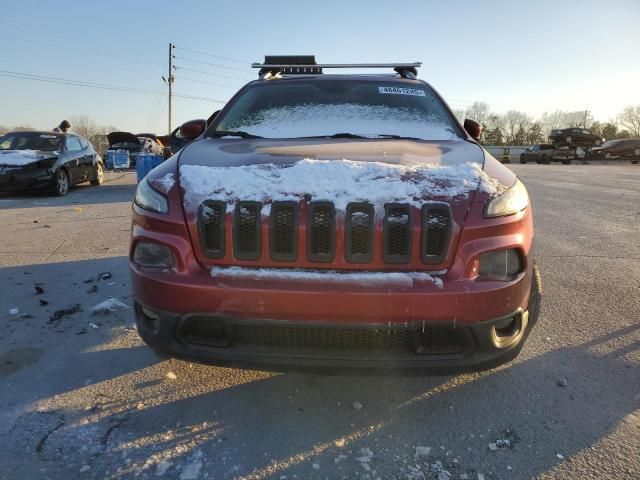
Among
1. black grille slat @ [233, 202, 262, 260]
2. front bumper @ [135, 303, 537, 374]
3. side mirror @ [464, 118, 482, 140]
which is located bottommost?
front bumper @ [135, 303, 537, 374]

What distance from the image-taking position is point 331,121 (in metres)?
3.30

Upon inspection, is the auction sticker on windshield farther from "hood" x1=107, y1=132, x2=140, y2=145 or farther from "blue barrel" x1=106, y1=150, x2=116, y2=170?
"hood" x1=107, y1=132, x2=140, y2=145

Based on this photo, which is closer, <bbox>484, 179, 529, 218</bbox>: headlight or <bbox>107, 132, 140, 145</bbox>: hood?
→ <bbox>484, 179, 529, 218</bbox>: headlight

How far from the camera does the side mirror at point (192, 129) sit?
3.64 m

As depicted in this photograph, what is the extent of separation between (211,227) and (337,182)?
0.59 m

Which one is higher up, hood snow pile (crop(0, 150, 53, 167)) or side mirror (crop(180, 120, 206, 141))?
side mirror (crop(180, 120, 206, 141))

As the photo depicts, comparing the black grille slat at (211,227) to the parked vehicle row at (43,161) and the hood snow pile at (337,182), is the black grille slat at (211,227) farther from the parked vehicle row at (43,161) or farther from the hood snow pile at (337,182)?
the parked vehicle row at (43,161)

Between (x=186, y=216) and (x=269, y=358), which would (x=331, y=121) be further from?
(x=269, y=358)

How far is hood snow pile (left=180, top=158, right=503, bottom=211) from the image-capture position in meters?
2.05

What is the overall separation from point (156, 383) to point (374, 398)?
3.86ft

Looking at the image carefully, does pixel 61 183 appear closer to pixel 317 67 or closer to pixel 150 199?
pixel 317 67

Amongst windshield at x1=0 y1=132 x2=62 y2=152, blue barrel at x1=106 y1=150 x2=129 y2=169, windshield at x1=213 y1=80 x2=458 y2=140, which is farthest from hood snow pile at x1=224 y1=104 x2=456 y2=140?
blue barrel at x1=106 y1=150 x2=129 y2=169

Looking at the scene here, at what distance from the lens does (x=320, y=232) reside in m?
2.02

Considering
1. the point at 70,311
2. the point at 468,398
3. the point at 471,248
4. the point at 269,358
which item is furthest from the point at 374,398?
the point at 70,311
